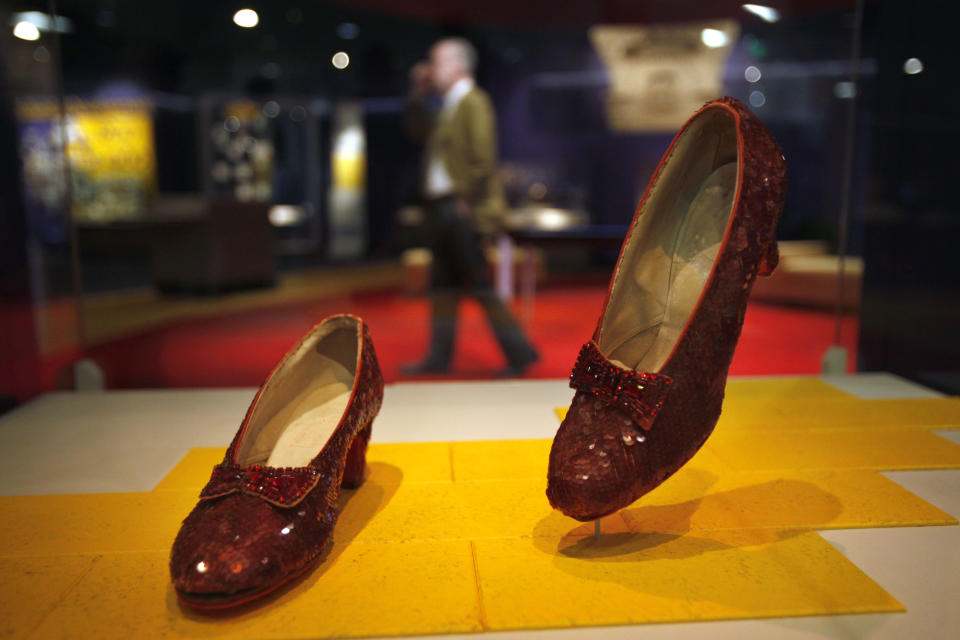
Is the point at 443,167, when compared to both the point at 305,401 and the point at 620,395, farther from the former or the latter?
the point at 620,395

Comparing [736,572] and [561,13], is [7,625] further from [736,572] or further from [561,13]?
[561,13]

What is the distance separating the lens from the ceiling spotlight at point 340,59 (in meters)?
3.02

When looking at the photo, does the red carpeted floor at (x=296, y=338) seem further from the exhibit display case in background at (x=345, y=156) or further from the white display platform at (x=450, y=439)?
the white display platform at (x=450, y=439)

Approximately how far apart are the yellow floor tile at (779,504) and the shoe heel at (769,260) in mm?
450

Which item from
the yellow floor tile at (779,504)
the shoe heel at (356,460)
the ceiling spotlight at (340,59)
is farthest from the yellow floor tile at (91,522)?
the ceiling spotlight at (340,59)

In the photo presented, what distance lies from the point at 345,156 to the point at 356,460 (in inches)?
79.5

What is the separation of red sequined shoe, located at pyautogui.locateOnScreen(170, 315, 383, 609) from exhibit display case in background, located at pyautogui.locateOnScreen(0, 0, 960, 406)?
1.66m

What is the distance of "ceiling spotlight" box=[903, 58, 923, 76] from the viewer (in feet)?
7.76

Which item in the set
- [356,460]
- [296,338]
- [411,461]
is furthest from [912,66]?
[296,338]

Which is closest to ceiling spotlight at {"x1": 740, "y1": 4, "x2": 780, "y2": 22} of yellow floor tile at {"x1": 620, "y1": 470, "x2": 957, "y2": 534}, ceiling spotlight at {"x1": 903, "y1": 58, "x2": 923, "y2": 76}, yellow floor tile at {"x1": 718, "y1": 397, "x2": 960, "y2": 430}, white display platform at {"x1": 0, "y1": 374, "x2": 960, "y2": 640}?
ceiling spotlight at {"x1": 903, "y1": 58, "x2": 923, "y2": 76}

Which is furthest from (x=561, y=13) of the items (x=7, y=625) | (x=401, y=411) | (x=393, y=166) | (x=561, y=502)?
(x=7, y=625)

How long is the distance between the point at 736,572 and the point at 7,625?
3.47ft

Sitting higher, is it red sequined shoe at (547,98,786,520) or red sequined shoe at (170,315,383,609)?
red sequined shoe at (547,98,786,520)

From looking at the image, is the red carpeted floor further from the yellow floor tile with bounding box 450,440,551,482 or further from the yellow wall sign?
the yellow floor tile with bounding box 450,440,551,482
